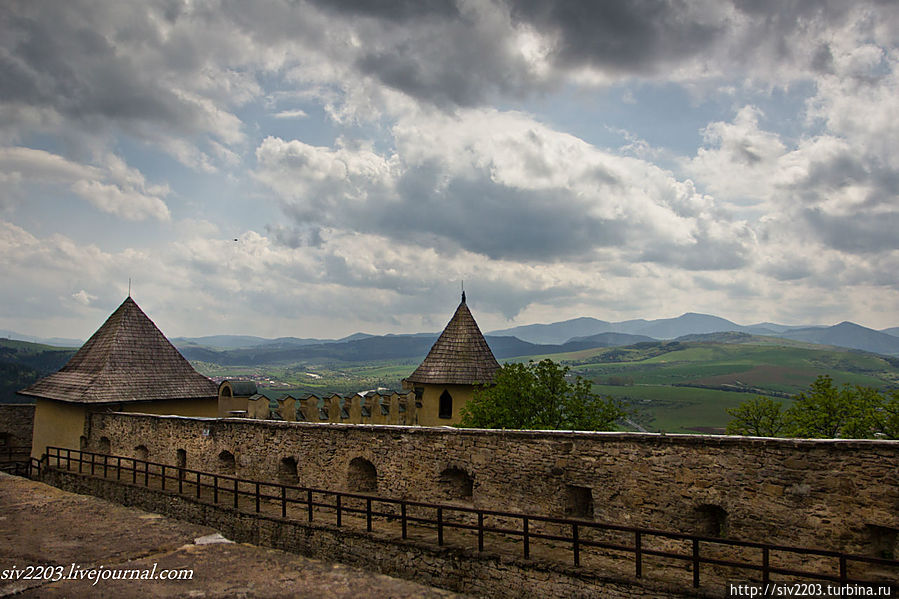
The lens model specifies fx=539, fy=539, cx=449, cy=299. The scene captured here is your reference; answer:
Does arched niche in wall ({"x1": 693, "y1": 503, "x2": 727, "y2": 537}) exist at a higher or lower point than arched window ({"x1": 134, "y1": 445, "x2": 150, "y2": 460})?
higher

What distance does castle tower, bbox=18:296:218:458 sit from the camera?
20.7m

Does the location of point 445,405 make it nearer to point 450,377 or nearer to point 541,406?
point 450,377

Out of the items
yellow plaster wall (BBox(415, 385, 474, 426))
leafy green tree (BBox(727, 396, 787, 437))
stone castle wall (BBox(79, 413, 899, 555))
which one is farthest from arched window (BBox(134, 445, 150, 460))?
leafy green tree (BBox(727, 396, 787, 437))

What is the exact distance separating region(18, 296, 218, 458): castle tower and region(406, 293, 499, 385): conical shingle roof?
9.92m

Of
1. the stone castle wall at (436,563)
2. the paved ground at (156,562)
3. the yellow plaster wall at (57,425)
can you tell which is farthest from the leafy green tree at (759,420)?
the yellow plaster wall at (57,425)

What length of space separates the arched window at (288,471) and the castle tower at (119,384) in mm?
9984

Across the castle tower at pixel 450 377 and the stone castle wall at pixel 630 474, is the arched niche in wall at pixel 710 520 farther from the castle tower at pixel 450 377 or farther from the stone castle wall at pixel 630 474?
the castle tower at pixel 450 377

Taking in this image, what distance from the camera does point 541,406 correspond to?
1759 cm

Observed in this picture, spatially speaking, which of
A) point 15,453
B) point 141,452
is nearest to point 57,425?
point 141,452

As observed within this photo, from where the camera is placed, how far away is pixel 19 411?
86.1 feet

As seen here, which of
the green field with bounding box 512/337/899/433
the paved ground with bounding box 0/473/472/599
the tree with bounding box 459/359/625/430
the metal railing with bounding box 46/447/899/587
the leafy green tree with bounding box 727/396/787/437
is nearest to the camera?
the paved ground with bounding box 0/473/472/599

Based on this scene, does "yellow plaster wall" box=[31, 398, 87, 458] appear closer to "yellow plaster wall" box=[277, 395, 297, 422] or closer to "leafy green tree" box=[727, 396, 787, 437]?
"yellow plaster wall" box=[277, 395, 297, 422]

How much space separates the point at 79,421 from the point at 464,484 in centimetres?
1656

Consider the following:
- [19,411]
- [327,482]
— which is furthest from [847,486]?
[19,411]
